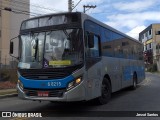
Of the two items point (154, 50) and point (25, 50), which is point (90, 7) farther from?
point (154, 50)

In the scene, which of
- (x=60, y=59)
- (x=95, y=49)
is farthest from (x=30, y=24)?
(x=95, y=49)

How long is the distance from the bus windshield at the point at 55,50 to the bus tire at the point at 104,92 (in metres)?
2.68

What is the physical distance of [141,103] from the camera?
1396 centimetres

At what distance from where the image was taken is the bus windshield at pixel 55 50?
1118cm

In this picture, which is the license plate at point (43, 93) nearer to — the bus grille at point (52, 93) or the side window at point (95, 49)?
the bus grille at point (52, 93)

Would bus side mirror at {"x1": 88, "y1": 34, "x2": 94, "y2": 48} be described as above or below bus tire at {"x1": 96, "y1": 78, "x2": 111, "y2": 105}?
above

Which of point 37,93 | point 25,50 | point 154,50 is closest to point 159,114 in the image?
point 37,93

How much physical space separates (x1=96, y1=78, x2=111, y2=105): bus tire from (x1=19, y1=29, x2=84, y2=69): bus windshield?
268 centimetres

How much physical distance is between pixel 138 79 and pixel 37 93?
479 inches

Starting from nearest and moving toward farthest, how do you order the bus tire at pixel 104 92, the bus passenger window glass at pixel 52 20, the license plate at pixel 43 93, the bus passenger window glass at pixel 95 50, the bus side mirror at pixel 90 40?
the license plate at pixel 43 93 → the bus passenger window glass at pixel 52 20 → the bus side mirror at pixel 90 40 → the bus passenger window glass at pixel 95 50 → the bus tire at pixel 104 92

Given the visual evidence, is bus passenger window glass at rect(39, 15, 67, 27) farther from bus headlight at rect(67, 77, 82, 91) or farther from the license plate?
the license plate

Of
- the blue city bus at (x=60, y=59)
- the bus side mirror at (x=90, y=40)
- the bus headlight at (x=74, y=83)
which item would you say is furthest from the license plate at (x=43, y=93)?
the bus side mirror at (x=90, y=40)

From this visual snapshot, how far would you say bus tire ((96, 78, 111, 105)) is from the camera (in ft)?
44.1

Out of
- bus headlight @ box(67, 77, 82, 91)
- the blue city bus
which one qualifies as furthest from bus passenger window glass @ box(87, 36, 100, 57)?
bus headlight @ box(67, 77, 82, 91)
